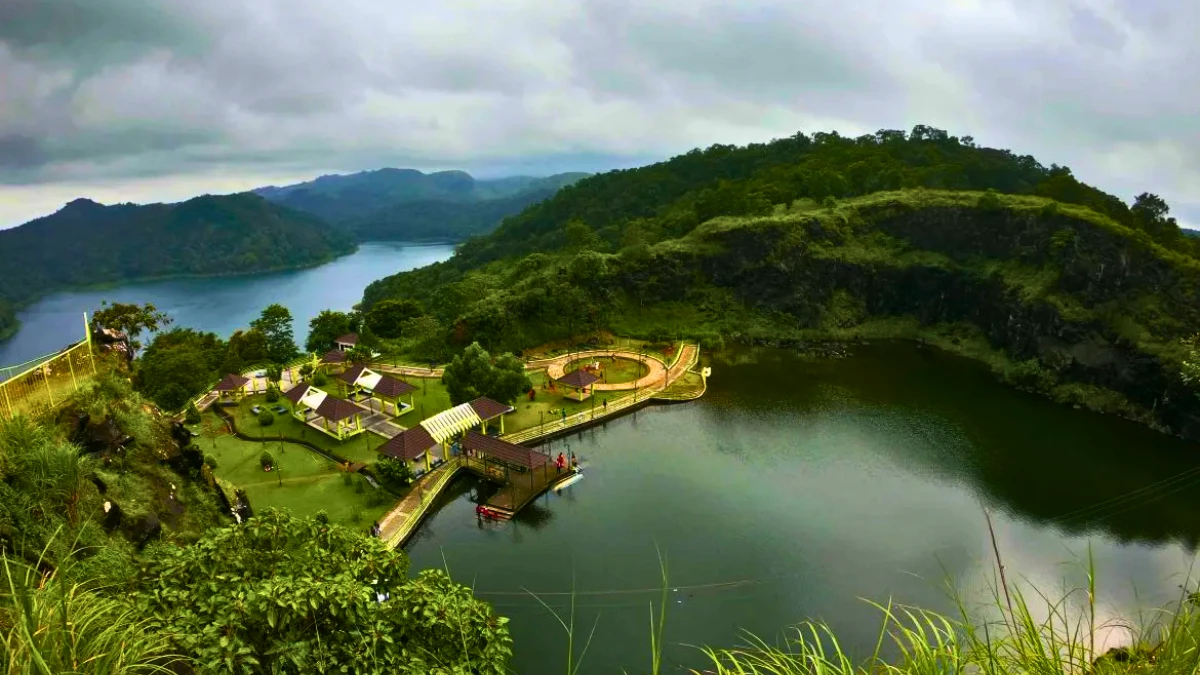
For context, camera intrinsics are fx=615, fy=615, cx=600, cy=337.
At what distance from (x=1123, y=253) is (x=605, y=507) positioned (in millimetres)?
43101

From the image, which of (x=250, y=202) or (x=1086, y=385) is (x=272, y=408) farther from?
(x=250, y=202)

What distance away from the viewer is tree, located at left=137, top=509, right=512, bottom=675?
7195mm

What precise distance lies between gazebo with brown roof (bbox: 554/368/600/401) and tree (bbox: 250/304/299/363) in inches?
898

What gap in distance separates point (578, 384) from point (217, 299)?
10953 centimetres

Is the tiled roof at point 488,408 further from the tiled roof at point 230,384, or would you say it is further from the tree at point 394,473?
the tiled roof at point 230,384

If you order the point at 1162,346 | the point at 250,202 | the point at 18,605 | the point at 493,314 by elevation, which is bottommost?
the point at 1162,346

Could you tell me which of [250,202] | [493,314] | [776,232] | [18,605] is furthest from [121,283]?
[18,605]

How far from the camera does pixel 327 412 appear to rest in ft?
105

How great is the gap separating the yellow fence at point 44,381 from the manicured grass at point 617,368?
29887mm

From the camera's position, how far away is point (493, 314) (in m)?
47.8

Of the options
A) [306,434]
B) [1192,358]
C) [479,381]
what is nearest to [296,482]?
[306,434]

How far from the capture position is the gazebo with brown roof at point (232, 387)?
36.8 m

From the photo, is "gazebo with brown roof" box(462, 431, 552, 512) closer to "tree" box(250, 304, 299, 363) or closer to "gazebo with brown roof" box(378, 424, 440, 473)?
"gazebo with brown roof" box(378, 424, 440, 473)

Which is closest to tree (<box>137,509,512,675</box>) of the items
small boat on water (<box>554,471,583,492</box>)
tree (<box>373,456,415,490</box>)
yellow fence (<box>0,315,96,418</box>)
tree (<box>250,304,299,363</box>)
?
yellow fence (<box>0,315,96,418</box>)
